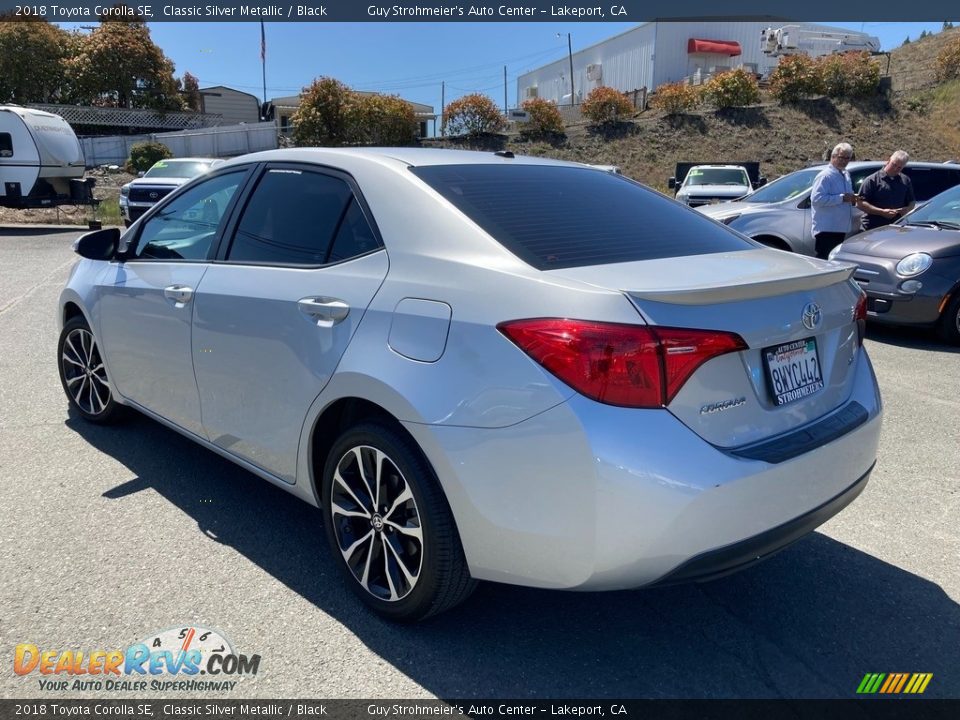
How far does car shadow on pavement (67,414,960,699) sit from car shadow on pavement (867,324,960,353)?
4999 millimetres

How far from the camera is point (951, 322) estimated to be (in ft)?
24.0

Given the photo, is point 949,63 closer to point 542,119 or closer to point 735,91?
point 735,91

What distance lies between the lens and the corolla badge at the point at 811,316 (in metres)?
2.53

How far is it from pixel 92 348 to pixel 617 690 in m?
3.70

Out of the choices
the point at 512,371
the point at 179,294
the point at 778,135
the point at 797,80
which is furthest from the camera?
the point at 797,80

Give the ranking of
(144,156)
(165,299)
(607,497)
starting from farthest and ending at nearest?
(144,156), (165,299), (607,497)

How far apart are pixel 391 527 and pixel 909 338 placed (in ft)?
23.3

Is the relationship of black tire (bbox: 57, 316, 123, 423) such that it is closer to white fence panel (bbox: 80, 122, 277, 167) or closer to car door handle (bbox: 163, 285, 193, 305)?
car door handle (bbox: 163, 285, 193, 305)

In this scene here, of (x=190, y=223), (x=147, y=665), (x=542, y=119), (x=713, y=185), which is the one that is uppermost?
(x=542, y=119)

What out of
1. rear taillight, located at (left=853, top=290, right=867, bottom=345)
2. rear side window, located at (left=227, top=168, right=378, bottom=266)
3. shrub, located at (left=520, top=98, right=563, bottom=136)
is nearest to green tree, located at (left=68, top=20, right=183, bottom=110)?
shrub, located at (left=520, top=98, right=563, bottom=136)

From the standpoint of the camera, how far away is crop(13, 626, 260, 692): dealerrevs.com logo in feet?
8.12

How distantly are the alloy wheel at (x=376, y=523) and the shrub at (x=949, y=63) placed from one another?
43018 millimetres

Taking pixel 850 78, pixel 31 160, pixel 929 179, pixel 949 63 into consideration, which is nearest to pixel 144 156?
pixel 31 160

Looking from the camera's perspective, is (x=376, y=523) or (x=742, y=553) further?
(x=376, y=523)
